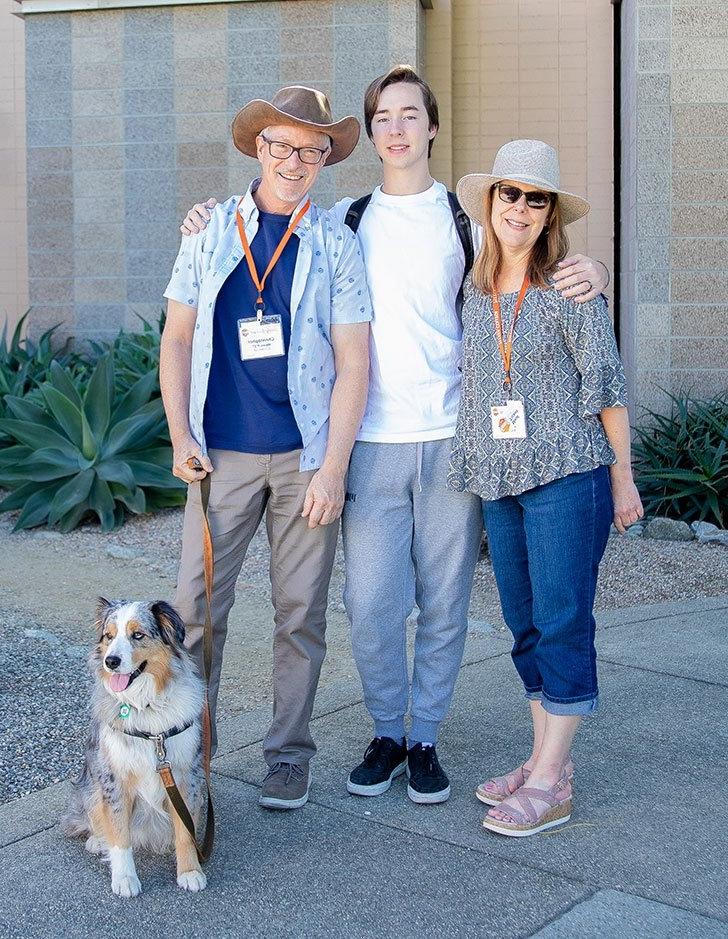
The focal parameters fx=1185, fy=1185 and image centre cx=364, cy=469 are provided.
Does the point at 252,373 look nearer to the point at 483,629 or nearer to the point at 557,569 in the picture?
the point at 557,569

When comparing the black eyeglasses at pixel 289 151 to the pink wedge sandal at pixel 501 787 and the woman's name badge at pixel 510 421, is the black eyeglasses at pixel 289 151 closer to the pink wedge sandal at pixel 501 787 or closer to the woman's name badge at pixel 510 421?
the woman's name badge at pixel 510 421

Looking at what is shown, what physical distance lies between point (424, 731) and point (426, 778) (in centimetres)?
18

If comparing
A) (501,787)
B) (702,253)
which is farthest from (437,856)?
(702,253)

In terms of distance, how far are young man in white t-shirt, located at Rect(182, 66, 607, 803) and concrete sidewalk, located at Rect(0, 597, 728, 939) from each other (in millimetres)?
335

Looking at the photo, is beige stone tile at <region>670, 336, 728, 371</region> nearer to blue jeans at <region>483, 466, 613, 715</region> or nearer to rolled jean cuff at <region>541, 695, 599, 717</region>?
blue jeans at <region>483, 466, 613, 715</region>

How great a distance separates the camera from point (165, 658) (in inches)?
138

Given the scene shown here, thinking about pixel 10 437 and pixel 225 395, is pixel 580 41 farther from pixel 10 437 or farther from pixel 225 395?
pixel 225 395

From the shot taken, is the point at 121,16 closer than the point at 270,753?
No

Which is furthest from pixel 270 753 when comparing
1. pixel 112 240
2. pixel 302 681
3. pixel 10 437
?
pixel 112 240

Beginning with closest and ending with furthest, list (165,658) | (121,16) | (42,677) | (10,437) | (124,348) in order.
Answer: (165,658) < (42,677) < (10,437) < (124,348) < (121,16)

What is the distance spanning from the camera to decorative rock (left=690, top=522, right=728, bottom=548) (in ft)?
27.5

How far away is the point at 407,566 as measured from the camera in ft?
13.7

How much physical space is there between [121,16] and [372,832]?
10035 mm

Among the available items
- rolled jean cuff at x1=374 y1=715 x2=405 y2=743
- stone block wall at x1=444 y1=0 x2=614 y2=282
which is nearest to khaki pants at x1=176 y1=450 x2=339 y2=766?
rolled jean cuff at x1=374 y1=715 x2=405 y2=743
